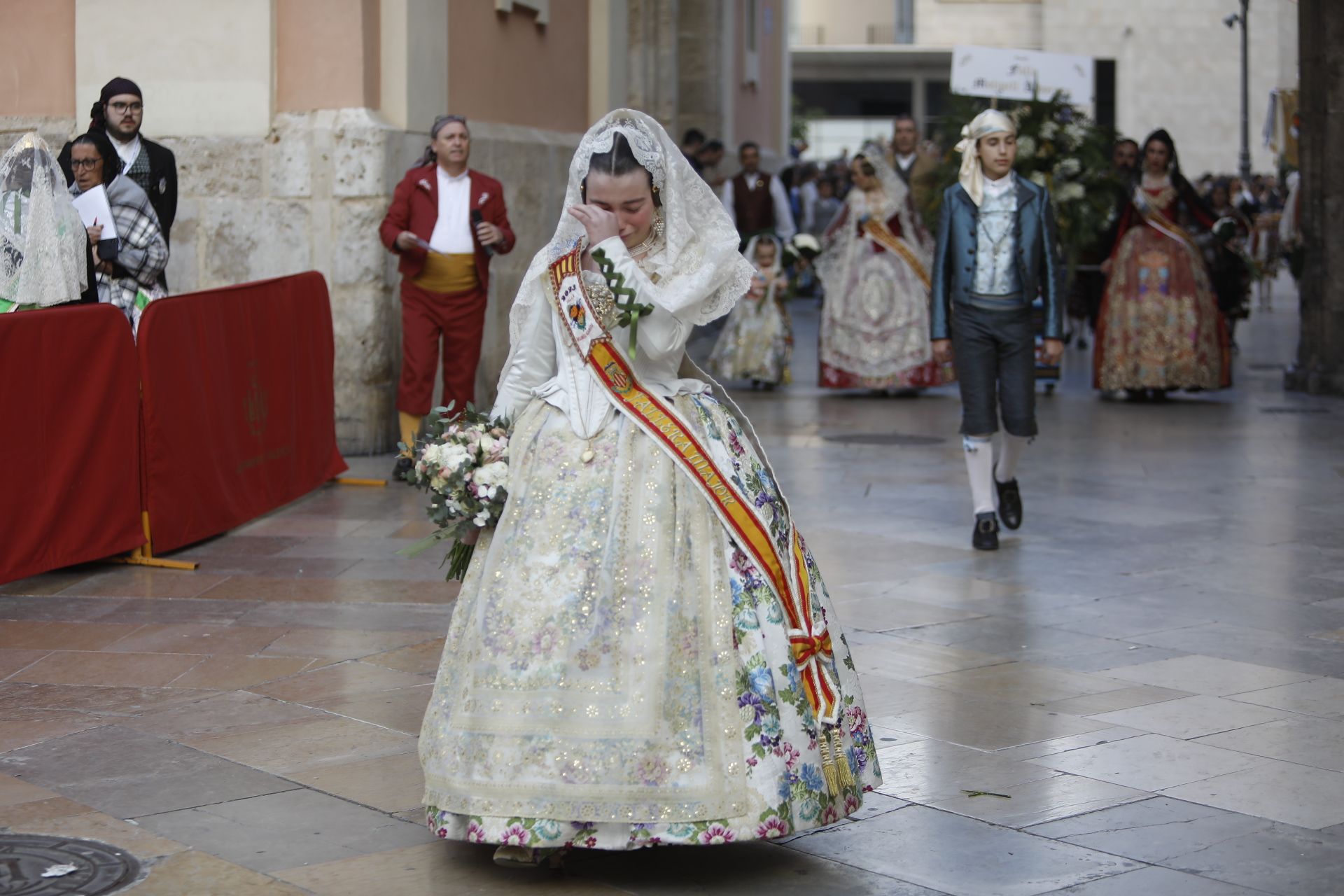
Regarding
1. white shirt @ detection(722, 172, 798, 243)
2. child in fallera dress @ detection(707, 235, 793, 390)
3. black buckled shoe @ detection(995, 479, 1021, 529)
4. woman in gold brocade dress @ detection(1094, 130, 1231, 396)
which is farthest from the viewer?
white shirt @ detection(722, 172, 798, 243)

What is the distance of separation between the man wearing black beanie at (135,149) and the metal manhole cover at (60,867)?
536 centimetres

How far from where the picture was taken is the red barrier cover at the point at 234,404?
815 centimetres

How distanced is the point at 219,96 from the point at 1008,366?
17.3ft

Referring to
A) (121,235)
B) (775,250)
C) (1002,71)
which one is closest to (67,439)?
(121,235)

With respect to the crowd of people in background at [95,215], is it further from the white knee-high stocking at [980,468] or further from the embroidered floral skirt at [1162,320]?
the embroidered floral skirt at [1162,320]

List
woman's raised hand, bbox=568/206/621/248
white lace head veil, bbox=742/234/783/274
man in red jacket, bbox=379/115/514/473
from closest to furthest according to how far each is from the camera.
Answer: woman's raised hand, bbox=568/206/621/248 → man in red jacket, bbox=379/115/514/473 → white lace head veil, bbox=742/234/783/274

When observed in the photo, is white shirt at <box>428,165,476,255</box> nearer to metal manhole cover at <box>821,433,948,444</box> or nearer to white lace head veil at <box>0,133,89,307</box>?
white lace head veil at <box>0,133,89,307</box>

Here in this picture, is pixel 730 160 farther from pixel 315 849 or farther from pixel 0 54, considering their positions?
pixel 315 849

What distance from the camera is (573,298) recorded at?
4.39 meters

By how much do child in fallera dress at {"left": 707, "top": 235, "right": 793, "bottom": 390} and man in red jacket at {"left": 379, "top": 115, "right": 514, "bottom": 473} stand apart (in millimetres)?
4715

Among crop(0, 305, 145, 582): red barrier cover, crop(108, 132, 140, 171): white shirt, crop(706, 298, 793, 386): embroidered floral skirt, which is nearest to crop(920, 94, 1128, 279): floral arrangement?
crop(706, 298, 793, 386): embroidered floral skirt

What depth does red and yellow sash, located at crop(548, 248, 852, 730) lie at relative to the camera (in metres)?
4.18

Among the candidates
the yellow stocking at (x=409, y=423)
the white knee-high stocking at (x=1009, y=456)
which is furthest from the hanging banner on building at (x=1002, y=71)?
the white knee-high stocking at (x=1009, y=456)

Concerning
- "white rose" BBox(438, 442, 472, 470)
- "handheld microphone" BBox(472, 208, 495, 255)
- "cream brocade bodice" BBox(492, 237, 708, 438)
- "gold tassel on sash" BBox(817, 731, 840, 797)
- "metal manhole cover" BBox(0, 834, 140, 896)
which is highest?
"handheld microphone" BBox(472, 208, 495, 255)
